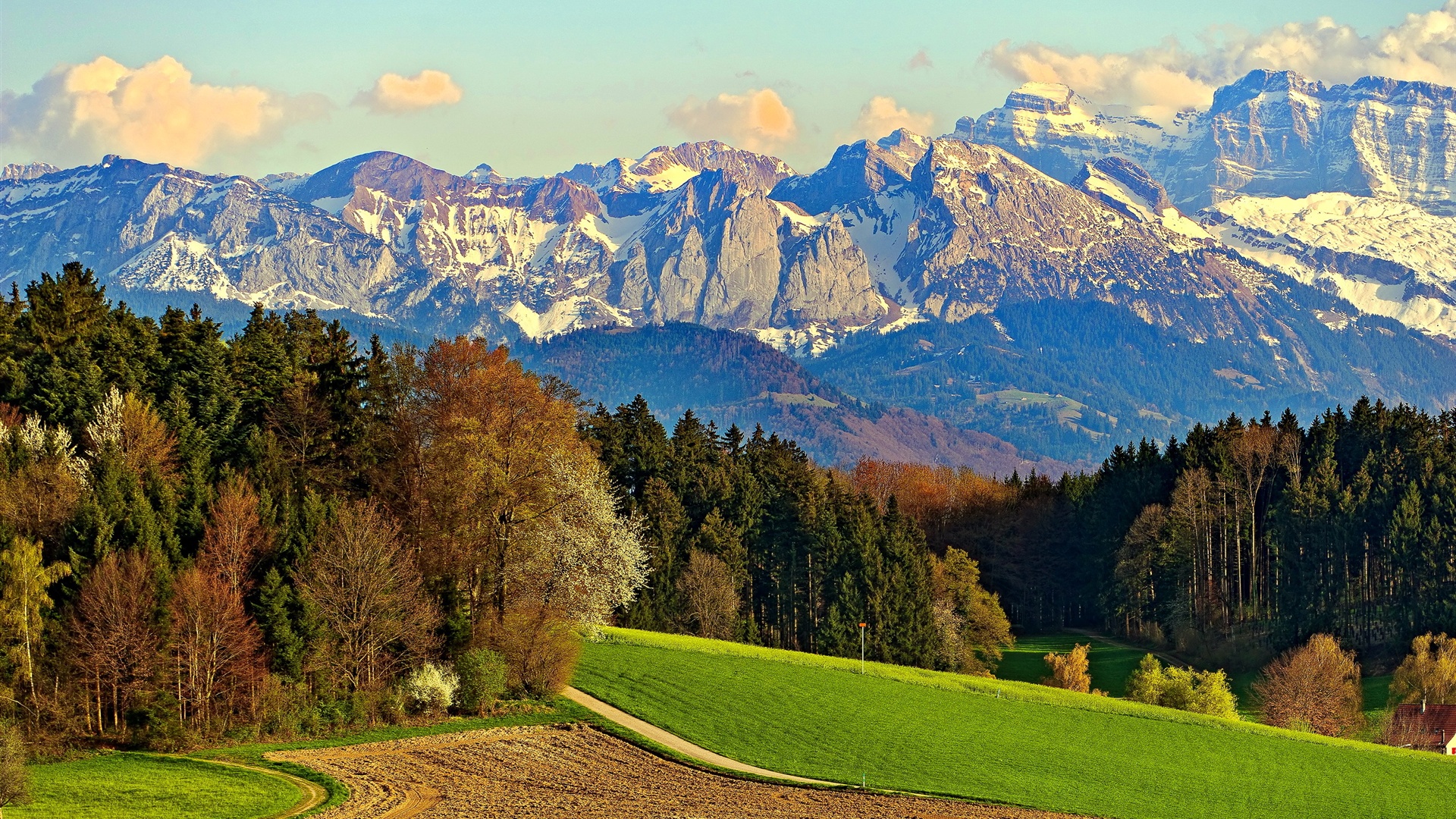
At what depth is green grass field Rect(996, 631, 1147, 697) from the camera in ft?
353

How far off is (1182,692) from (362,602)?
4942 cm

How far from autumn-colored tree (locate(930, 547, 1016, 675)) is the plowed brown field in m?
55.2

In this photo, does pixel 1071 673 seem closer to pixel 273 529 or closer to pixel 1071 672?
pixel 1071 672

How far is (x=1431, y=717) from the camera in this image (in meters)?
85.6

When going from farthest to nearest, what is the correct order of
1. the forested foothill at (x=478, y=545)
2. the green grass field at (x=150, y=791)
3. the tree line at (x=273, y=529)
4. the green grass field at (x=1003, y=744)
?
the green grass field at (x=1003, y=744), the forested foothill at (x=478, y=545), the tree line at (x=273, y=529), the green grass field at (x=150, y=791)

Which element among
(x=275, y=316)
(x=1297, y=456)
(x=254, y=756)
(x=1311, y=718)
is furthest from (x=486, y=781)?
(x=1297, y=456)

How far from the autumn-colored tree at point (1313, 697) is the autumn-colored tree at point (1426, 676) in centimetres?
269

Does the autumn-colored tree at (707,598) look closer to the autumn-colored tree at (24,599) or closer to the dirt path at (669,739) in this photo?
the dirt path at (669,739)

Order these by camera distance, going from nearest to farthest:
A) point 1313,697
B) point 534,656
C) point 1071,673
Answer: point 534,656 < point 1313,697 < point 1071,673

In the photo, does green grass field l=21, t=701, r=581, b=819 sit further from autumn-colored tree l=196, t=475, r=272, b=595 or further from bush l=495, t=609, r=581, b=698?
bush l=495, t=609, r=581, b=698

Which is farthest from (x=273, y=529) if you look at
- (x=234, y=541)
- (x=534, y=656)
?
(x=534, y=656)

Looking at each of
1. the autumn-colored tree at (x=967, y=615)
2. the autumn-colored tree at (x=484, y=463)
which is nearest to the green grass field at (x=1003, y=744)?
the autumn-colored tree at (x=484, y=463)

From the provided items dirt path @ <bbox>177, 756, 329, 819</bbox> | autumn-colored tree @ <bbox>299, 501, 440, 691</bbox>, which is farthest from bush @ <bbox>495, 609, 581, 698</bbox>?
dirt path @ <bbox>177, 756, 329, 819</bbox>

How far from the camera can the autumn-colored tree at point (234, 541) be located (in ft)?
201
